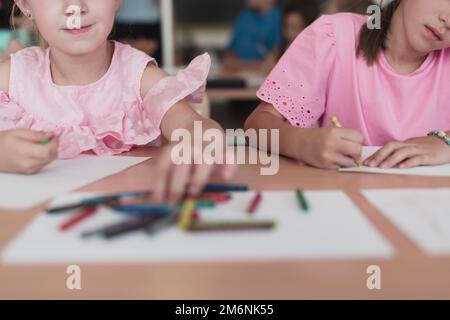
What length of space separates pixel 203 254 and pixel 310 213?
137 mm

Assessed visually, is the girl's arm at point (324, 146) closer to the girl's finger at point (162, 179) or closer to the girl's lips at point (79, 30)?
the girl's finger at point (162, 179)

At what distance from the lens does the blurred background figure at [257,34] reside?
355 cm

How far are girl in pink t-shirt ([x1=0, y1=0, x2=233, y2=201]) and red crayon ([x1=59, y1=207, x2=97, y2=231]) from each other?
0.32 meters

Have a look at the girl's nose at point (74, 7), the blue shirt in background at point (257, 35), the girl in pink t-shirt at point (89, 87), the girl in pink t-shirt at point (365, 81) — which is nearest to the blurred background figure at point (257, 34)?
the blue shirt in background at point (257, 35)

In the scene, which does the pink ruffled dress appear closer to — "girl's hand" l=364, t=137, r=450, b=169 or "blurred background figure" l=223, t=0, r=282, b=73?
"girl's hand" l=364, t=137, r=450, b=169

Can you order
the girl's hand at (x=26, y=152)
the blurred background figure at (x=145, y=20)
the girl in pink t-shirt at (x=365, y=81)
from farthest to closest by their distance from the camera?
1. the blurred background figure at (x=145, y=20)
2. the girl in pink t-shirt at (x=365, y=81)
3. the girl's hand at (x=26, y=152)

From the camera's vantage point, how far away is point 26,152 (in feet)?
2.10

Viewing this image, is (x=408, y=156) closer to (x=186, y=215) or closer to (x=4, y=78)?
(x=186, y=215)

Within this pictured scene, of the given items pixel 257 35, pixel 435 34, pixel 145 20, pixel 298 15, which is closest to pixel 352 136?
pixel 435 34

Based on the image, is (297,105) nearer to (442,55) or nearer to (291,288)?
(442,55)

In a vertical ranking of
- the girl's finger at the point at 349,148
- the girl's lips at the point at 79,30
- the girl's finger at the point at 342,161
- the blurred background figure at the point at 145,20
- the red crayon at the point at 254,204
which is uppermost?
the blurred background figure at the point at 145,20

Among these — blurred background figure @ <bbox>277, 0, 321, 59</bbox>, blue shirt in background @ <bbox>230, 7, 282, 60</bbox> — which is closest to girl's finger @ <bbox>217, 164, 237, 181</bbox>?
blurred background figure @ <bbox>277, 0, 321, 59</bbox>

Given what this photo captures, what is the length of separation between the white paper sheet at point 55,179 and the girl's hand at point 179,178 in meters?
0.13

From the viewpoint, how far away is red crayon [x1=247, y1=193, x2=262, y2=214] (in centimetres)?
49
